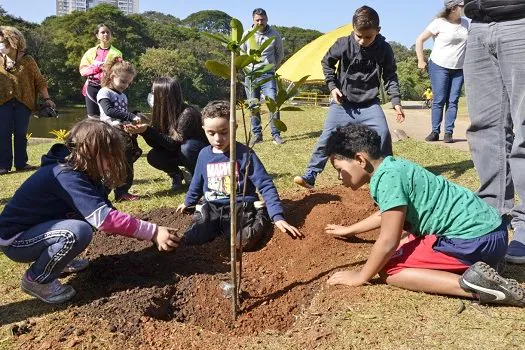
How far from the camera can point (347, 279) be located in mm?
2662

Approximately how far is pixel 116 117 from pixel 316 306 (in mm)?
3234

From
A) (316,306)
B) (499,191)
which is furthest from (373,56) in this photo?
(316,306)

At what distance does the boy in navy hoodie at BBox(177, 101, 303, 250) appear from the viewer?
3.38 metres

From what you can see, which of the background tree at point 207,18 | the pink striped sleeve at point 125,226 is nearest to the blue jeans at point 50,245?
the pink striped sleeve at point 125,226

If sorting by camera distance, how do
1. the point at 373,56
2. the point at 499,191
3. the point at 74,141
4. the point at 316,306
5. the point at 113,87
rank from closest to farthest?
the point at 316,306
the point at 74,141
the point at 499,191
the point at 373,56
the point at 113,87

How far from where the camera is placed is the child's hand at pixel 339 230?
3.23 metres

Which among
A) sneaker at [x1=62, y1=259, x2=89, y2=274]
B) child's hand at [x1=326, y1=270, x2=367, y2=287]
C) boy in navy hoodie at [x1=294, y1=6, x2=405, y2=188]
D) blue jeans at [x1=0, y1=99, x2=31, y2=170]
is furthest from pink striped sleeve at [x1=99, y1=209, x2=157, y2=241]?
Answer: blue jeans at [x1=0, y1=99, x2=31, y2=170]

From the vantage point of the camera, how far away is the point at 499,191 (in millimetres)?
3275

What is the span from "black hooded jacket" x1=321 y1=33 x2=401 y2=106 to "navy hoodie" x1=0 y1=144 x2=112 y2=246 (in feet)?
9.22

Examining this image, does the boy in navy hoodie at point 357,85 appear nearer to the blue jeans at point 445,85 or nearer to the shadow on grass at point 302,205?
the shadow on grass at point 302,205

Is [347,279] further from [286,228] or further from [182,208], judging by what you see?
[182,208]

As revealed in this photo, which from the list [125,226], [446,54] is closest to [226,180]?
[125,226]

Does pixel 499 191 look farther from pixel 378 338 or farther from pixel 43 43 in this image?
pixel 43 43

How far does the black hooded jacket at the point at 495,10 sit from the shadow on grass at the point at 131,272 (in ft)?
7.52
